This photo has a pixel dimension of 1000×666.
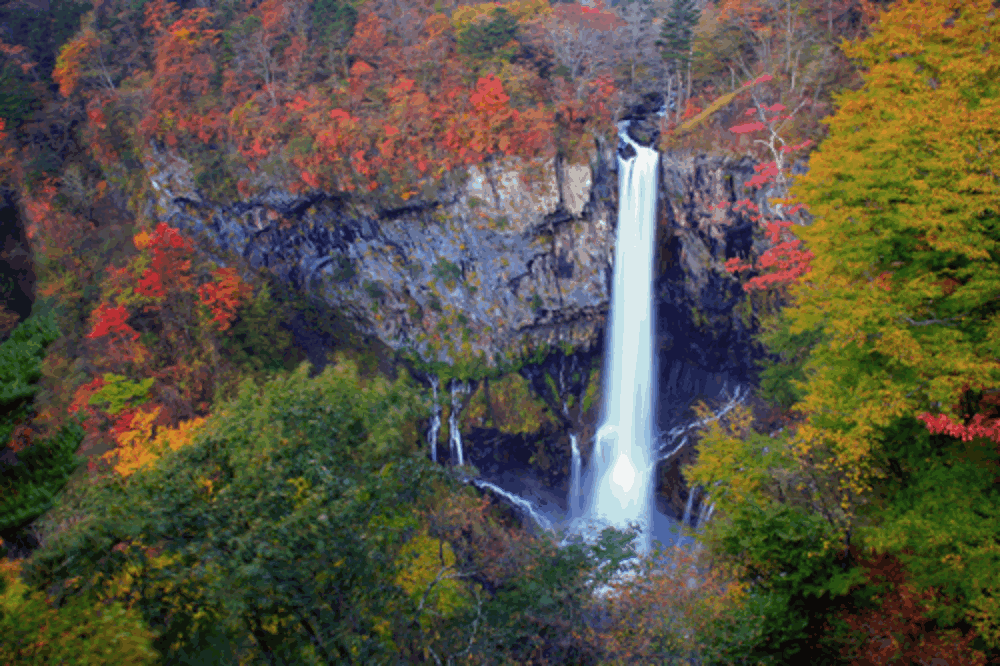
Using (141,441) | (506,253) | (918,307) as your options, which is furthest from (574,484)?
(918,307)

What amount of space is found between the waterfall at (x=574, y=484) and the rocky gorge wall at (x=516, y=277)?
0.34 metres

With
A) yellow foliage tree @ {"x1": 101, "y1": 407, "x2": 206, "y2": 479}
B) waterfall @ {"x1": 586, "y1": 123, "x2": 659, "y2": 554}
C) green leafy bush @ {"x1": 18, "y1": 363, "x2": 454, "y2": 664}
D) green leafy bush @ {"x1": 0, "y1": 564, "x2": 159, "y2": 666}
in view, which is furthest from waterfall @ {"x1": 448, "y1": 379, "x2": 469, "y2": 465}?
green leafy bush @ {"x1": 0, "y1": 564, "x2": 159, "y2": 666}

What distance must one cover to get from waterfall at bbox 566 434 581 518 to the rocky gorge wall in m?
0.34

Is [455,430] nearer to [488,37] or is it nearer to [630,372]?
[630,372]

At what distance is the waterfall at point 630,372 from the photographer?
18.0 metres

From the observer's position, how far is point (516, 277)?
19719 millimetres

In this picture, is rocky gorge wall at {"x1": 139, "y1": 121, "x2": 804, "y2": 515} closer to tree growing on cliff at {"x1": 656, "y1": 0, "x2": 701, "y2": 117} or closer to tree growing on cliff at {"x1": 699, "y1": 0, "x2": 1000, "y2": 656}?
tree growing on cliff at {"x1": 656, "y1": 0, "x2": 701, "y2": 117}

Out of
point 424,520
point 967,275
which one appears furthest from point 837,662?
point 424,520

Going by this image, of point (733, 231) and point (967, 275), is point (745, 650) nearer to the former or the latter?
point (967, 275)

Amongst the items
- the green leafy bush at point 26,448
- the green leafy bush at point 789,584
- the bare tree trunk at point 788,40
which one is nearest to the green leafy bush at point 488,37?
the bare tree trunk at point 788,40

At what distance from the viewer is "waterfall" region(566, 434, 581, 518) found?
20062 mm

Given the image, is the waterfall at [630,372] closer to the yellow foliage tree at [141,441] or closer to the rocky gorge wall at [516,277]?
the rocky gorge wall at [516,277]

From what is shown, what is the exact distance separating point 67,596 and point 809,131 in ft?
59.9

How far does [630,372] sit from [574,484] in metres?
5.27
